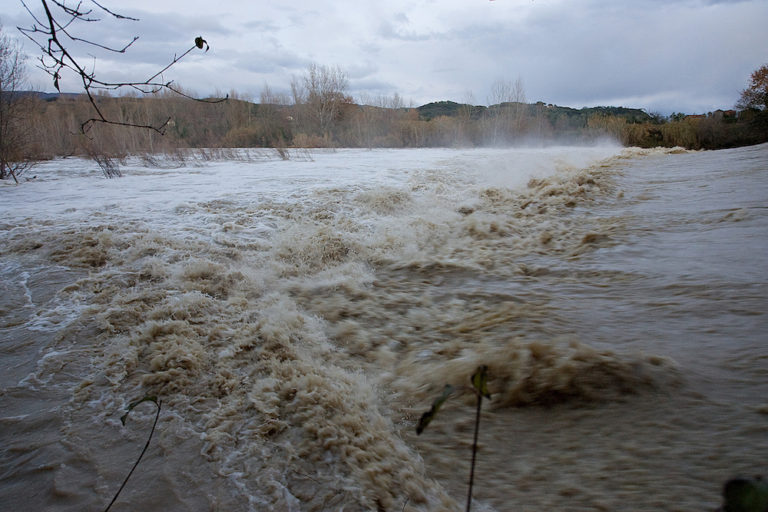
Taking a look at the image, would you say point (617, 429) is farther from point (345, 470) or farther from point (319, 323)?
point (319, 323)

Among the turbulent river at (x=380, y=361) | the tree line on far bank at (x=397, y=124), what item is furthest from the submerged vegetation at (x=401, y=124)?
the turbulent river at (x=380, y=361)

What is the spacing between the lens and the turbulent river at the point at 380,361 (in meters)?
1.61

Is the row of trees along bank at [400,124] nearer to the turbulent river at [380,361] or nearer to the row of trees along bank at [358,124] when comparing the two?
the row of trees along bank at [358,124]

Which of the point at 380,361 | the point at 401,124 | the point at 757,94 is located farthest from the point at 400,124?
the point at 380,361

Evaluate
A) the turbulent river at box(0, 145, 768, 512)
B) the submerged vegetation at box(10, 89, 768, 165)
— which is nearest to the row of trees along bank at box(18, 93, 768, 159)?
the submerged vegetation at box(10, 89, 768, 165)

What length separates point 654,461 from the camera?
5.19ft

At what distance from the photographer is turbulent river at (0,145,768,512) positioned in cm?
161

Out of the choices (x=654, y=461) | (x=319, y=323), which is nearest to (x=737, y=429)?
(x=654, y=461)

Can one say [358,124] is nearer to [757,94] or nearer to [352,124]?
[352,124]

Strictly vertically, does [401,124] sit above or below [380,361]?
above

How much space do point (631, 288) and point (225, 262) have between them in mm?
3529

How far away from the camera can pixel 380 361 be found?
2.58 metres

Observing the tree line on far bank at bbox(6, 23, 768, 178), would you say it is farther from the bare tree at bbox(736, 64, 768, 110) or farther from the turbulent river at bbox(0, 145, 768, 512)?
the turbulent river at bbox(0, 145, 768, 512)

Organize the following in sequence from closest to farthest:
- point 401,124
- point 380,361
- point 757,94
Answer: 1. point 380,361
2. point 757,94
3. point 401,124
